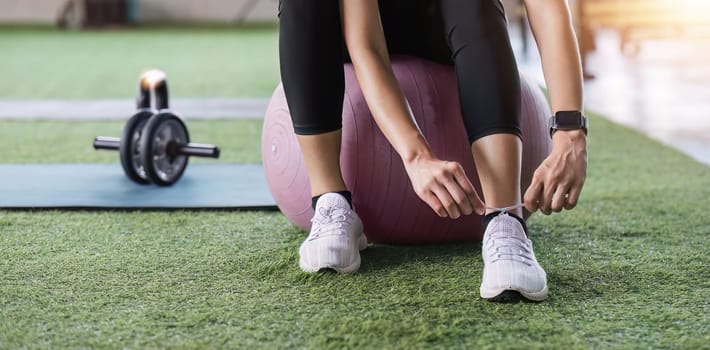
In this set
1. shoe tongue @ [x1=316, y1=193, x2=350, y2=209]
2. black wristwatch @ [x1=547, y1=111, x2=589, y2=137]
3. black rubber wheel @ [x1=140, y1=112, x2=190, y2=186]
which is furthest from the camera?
black rubber wheel @ [x1=140, y1=112, x2=190, y2=186]

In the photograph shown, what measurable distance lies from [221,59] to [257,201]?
181 inches

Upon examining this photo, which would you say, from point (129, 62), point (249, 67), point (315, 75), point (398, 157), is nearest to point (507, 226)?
point (398, 157)

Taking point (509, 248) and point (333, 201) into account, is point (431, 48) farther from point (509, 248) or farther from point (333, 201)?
point (509, 248)

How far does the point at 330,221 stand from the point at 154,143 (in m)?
0.79

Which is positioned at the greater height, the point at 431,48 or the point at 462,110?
the point at 431,48

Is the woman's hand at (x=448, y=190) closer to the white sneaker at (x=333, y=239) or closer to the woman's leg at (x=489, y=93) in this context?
the woman's leg at (x=489, y=93)

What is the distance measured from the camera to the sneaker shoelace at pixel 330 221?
1.47 metres

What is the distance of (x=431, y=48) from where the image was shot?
1.58m

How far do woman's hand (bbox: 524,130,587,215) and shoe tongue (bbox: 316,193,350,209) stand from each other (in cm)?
35

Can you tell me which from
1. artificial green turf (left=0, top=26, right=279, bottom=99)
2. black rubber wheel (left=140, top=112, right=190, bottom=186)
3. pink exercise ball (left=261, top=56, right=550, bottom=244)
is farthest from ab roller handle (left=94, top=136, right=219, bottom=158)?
artificial green turf (left=0, top=26, right=279, bottom=99)

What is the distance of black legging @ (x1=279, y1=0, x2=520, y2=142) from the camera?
1.37 m

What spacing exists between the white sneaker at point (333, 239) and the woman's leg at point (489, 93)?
0.75ft

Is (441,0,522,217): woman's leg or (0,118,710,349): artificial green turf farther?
(441,0,522,217): woman's leg

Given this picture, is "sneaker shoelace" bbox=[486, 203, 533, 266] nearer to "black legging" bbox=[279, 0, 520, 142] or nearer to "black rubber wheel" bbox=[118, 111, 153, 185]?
"black legging" bbox=[279, 0, 520, 142]
